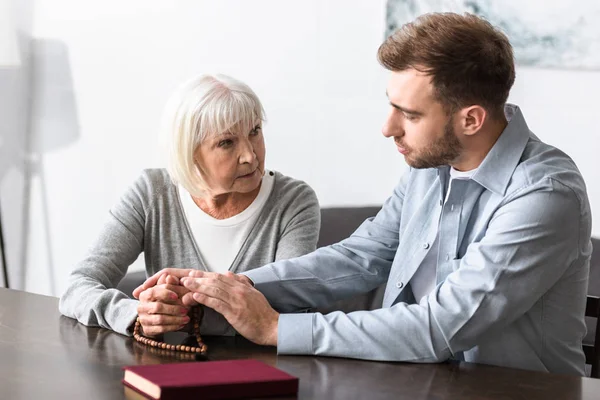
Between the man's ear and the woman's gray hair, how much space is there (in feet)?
2.03

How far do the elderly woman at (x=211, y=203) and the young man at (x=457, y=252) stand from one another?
31cm

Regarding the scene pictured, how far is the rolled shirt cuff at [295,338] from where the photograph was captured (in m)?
1.77

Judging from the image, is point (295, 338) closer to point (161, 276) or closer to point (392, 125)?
point (161, 276)

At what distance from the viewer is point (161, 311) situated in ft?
6.14

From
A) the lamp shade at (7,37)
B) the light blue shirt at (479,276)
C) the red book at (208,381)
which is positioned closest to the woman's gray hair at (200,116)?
the light blue shirt at (479,276)

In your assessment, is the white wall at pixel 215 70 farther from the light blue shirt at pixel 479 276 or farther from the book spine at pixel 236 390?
the book spine at pixel 236 390

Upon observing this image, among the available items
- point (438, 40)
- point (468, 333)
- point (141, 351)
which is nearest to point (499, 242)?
point (468, 333)

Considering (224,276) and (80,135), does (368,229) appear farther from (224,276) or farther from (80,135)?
(80,135)

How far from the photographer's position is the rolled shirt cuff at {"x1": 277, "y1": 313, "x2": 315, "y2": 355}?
1766 millimetres

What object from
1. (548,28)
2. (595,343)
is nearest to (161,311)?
(595,343)

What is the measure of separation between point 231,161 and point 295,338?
73 cm

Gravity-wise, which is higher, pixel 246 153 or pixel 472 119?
pixel 472 119

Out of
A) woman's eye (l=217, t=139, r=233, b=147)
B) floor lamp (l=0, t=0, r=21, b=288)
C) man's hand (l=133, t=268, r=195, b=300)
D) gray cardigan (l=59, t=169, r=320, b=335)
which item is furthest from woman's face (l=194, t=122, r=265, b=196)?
floor lamp (l=0, t=0, r=21, b=288)

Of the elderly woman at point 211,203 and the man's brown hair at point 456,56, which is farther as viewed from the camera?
the elderly woman at point 211,203
